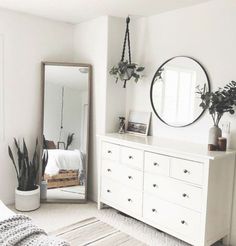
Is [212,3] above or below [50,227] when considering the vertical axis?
above

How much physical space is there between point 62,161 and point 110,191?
753 mm

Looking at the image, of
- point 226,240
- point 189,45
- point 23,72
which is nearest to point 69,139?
point 23,72

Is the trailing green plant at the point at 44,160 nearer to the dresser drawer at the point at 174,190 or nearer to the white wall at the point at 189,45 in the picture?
the white wall at the point at 189,45

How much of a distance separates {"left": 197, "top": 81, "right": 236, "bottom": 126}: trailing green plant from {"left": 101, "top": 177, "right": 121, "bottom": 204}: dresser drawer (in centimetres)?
130

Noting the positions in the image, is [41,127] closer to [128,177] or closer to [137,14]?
[128,177]

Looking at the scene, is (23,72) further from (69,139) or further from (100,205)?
(100,205)

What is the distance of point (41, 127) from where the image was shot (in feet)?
11.6

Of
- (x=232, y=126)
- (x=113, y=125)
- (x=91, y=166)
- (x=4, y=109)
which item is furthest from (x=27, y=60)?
(x=232, y=126)

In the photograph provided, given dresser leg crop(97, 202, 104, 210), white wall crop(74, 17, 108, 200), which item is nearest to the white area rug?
dresser leg crop(97, 202, 104, 210)

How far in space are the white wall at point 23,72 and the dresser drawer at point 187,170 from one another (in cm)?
184

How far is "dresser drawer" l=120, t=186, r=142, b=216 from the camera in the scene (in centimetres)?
289

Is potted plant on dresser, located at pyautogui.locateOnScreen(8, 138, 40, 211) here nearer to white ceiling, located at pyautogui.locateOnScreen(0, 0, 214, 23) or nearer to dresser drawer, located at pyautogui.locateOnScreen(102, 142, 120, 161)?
dresser drawer, located at pyautogui.locateOnScreen(102, 142, 120, 161)

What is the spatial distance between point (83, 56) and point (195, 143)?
183cm

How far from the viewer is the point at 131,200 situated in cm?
297
